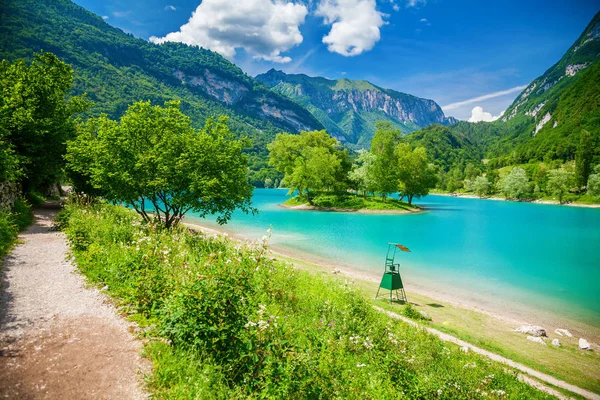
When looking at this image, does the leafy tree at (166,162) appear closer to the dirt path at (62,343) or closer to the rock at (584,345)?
the dirt path at (62,343)

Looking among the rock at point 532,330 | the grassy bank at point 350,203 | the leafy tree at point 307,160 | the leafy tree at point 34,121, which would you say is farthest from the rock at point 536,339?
the leafy tree at point 307,160

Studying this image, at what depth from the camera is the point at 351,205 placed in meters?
79.7

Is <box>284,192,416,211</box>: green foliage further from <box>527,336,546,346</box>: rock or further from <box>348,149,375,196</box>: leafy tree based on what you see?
<box>527,336,546,346</box>: rock

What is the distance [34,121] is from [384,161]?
74325 mm

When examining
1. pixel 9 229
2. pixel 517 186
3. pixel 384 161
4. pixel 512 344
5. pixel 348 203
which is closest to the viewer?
pixel 512 344

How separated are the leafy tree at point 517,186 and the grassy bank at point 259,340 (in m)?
154

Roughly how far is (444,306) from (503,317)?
330 cm

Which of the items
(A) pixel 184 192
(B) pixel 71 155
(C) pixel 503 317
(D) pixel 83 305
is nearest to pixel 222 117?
(A) pixel 184 192

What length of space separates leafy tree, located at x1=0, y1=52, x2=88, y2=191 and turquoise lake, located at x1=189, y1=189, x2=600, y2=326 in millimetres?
21866

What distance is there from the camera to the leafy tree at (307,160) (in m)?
77.7

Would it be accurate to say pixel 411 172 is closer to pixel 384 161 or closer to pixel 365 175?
pixel 384 161

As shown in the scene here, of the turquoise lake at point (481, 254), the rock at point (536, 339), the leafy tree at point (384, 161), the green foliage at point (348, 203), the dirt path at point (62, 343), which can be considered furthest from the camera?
the leafy tree at point (384, 161)

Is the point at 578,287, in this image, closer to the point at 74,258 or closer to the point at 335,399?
the point at 335,399

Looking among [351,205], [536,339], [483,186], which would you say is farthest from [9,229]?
[483,186]
